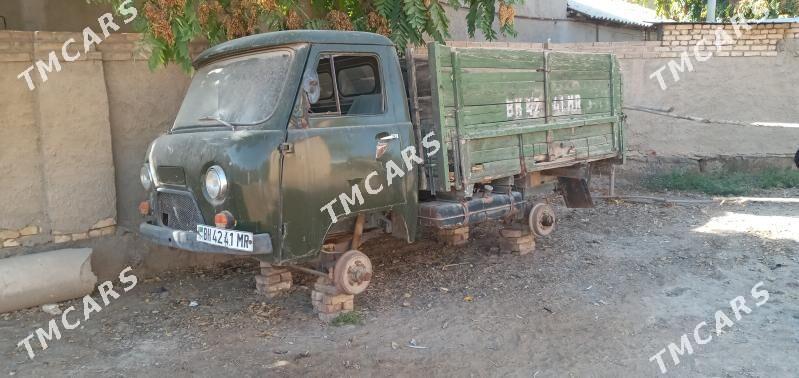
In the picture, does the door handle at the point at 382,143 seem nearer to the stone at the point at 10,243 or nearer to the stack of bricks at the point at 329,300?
the stack of bricks at the point at 329,300

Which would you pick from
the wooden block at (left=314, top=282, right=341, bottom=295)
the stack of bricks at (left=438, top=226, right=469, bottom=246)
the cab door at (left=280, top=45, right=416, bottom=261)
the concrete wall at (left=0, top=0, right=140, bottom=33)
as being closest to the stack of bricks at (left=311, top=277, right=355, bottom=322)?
the wooden block at (left=314, top=282, right=341, bottom=295)

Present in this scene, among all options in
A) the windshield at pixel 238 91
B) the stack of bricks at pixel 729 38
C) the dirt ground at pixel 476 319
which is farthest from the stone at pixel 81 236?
the stack of bricks at pixel 729 38

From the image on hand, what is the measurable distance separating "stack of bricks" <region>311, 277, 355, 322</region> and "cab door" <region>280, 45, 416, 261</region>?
1.61 feet

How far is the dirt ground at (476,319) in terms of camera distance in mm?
3744

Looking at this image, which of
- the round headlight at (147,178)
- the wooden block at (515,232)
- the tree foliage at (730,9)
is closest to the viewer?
the round headlight at (147,178)

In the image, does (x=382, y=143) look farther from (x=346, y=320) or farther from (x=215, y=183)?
(x=346, y=320)

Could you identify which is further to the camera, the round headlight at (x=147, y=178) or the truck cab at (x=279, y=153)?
the round headlight at (x=147, y=178)

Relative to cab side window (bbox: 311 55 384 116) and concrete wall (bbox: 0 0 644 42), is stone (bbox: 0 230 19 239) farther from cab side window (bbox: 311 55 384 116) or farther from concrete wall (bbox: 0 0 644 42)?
cab side window (bbox: 311 55 384 116)

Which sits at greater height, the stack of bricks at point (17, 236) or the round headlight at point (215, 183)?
the round headlight at point (215, 183)

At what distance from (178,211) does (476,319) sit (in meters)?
2.25

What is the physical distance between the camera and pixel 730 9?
15867mm

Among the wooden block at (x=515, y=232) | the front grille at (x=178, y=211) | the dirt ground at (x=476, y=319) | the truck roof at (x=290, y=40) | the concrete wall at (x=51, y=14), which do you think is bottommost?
the dirt ground at (x=476, y=319)

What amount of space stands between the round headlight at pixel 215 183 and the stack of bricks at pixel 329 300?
1.06 metres

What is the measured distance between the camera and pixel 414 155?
4637 mm
